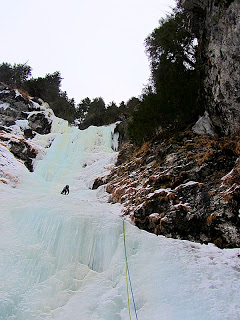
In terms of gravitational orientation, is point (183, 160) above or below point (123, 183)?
above

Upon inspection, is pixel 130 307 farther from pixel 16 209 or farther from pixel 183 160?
pixel 183 160

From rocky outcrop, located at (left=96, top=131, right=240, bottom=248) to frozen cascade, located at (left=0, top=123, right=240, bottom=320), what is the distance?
0.45 meters

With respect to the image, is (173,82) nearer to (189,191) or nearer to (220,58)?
(220,58)

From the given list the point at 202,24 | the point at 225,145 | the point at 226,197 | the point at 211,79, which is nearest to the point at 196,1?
the point at 202,24

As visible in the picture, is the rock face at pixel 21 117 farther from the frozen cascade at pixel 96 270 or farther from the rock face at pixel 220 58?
the rock face at pixel 220 58

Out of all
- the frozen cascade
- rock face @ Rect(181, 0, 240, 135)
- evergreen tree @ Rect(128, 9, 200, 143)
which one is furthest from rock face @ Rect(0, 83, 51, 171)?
rock face @ Rect(181, 0, 240, 135)

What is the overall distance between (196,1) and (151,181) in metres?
6.87

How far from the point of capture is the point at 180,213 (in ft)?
17.5

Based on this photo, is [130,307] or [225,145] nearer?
[130,307]

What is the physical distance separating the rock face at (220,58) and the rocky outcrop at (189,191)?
84 cm

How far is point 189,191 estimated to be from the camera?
581cm

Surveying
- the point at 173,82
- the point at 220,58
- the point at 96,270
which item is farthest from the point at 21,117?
the point at 96,270

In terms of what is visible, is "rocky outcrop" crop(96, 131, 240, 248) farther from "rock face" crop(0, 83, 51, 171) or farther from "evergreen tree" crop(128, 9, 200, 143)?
"rock face" crop(0, 83, 51, 171)

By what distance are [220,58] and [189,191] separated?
464 centimetres
